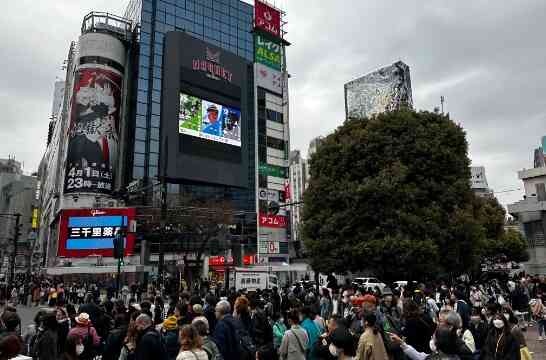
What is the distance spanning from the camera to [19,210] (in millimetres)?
100938

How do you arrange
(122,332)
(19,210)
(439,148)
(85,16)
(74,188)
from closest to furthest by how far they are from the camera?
1. (122,332)
2. (439,148)
3. (74,188)
4. (85,16)
5. (19,210)

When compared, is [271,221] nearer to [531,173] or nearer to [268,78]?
[268,78]

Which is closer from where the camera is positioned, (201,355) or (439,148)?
(201,355)

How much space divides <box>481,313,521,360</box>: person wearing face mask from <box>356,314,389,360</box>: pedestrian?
2168 millimetres

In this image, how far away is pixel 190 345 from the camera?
501cm

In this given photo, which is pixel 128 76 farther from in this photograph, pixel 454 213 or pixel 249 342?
pixel 249 342

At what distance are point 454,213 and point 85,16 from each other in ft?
169

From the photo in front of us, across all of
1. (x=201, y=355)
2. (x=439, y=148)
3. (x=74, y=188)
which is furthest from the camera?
(x=74, y=188)

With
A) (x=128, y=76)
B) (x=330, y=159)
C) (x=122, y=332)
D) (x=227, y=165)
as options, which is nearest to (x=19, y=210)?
(x=128, y=76)

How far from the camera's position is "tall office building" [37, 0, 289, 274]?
146 feet

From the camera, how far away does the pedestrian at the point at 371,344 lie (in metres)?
5.61

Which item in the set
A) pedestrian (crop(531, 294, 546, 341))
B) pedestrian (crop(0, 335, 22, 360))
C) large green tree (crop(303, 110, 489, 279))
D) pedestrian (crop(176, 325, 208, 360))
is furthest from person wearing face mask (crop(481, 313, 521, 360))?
large green tree (crop(303, 110, 489, 279))

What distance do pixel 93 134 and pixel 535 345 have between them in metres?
45.0

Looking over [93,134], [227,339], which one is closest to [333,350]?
[227,339]
